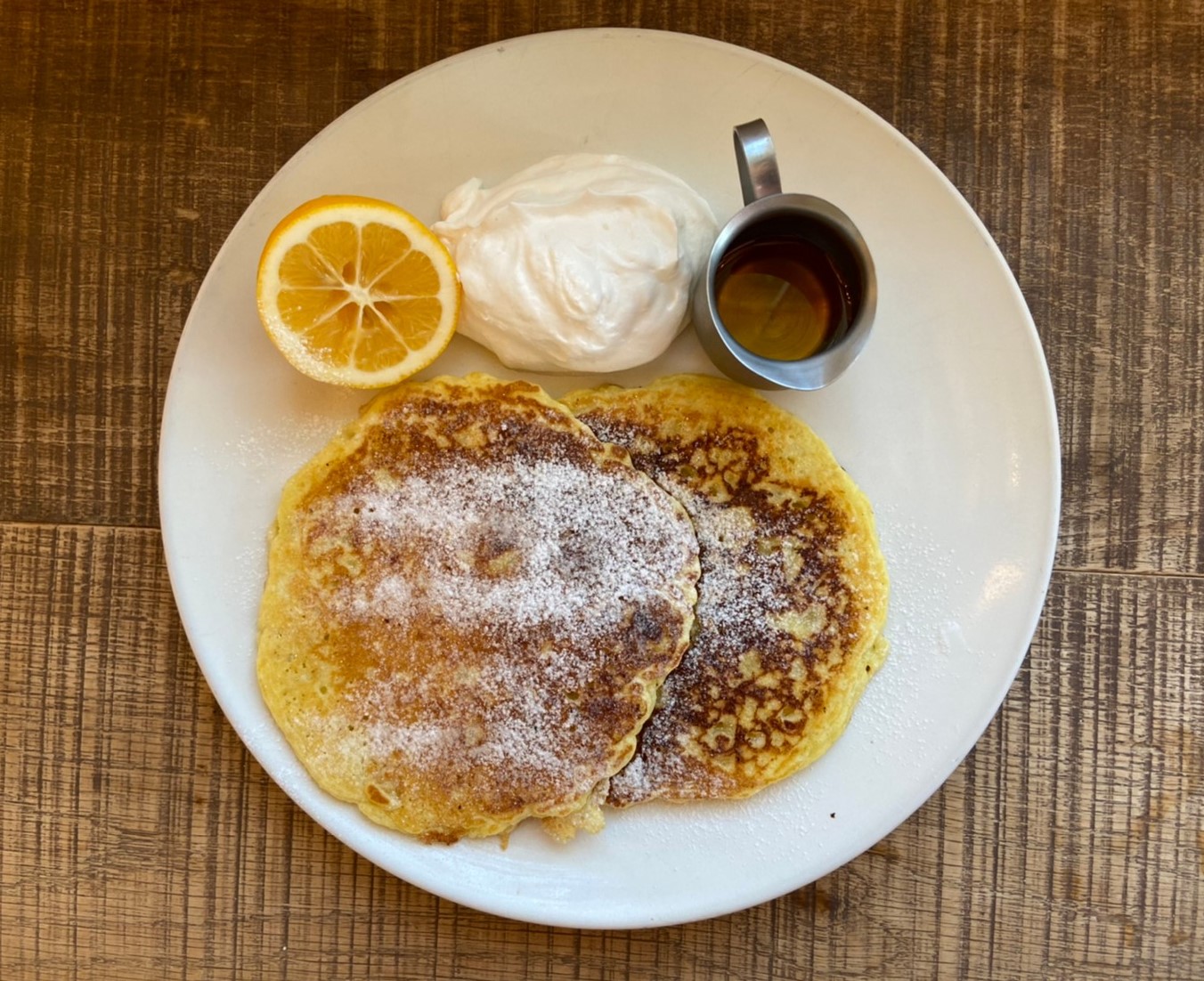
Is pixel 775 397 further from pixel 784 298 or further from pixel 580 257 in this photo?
pixel 580 257

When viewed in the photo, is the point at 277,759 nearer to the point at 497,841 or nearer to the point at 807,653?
the point at 497,841

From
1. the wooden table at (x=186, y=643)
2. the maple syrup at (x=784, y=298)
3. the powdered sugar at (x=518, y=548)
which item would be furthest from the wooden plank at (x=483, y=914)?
the maple syrup at (x=784, y=298)

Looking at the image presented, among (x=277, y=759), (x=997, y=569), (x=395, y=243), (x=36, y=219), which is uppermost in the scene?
(x=36, y=219)

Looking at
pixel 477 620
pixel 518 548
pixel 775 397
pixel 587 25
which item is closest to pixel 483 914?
pixel 477 620

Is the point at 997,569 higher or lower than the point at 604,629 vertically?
higher

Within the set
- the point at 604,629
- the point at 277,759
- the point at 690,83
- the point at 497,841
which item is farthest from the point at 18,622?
the point at 690,83

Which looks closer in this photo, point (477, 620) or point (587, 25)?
point (477, 620)
